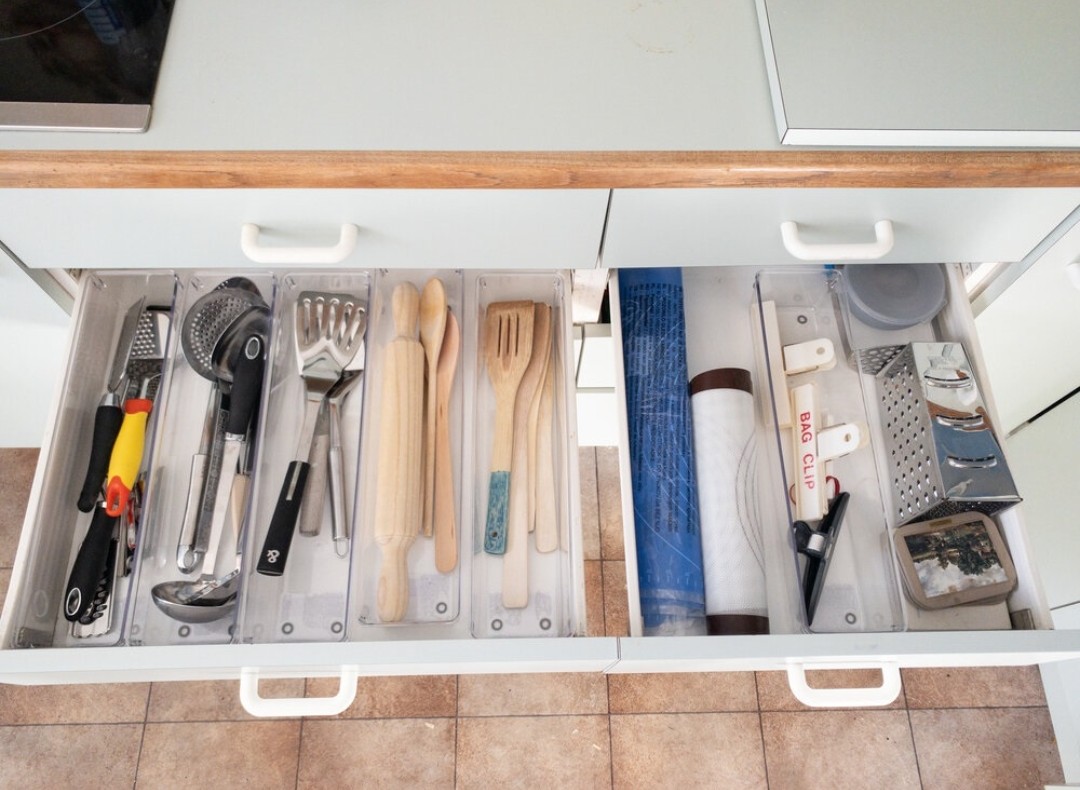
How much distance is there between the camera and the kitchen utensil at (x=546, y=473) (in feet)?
2.69

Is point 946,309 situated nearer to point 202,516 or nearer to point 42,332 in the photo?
point 202,516

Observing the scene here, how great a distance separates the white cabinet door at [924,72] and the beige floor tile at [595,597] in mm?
944

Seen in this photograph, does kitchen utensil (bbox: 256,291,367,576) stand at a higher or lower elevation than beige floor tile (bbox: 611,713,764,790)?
higher

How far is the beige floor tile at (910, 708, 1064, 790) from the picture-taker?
1.34 meters

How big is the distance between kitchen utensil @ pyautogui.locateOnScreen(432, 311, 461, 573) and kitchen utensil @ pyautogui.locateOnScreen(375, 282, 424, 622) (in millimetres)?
21

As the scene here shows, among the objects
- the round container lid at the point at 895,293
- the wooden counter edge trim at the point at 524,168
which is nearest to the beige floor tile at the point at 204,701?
the wooden counter edge trim at the point at 524,168

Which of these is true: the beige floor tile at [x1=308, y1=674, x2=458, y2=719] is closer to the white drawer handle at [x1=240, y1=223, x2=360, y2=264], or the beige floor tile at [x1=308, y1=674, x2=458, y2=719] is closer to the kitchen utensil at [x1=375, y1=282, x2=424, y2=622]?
the kitchen utensil at [x1=375, y1=282, x2=424, y2=622]

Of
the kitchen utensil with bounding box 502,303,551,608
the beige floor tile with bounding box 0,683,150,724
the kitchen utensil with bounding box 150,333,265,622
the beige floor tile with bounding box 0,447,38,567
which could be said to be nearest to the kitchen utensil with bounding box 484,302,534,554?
the kitchen utensil with bounding box 502,303,551,608

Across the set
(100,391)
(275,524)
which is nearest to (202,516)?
(275,524)

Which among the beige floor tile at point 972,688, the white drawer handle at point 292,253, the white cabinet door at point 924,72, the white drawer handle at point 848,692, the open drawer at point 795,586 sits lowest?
the beige floor tile at point 972,688

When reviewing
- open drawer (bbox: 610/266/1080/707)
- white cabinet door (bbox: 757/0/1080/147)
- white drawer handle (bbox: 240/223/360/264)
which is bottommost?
open drawer (bbox: 610/266/1080/707)

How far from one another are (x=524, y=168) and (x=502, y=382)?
10.5 inches

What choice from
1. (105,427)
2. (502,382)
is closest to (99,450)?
(105,427)

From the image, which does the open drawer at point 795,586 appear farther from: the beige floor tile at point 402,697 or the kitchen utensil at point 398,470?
the beige floor tile at point 402,697
